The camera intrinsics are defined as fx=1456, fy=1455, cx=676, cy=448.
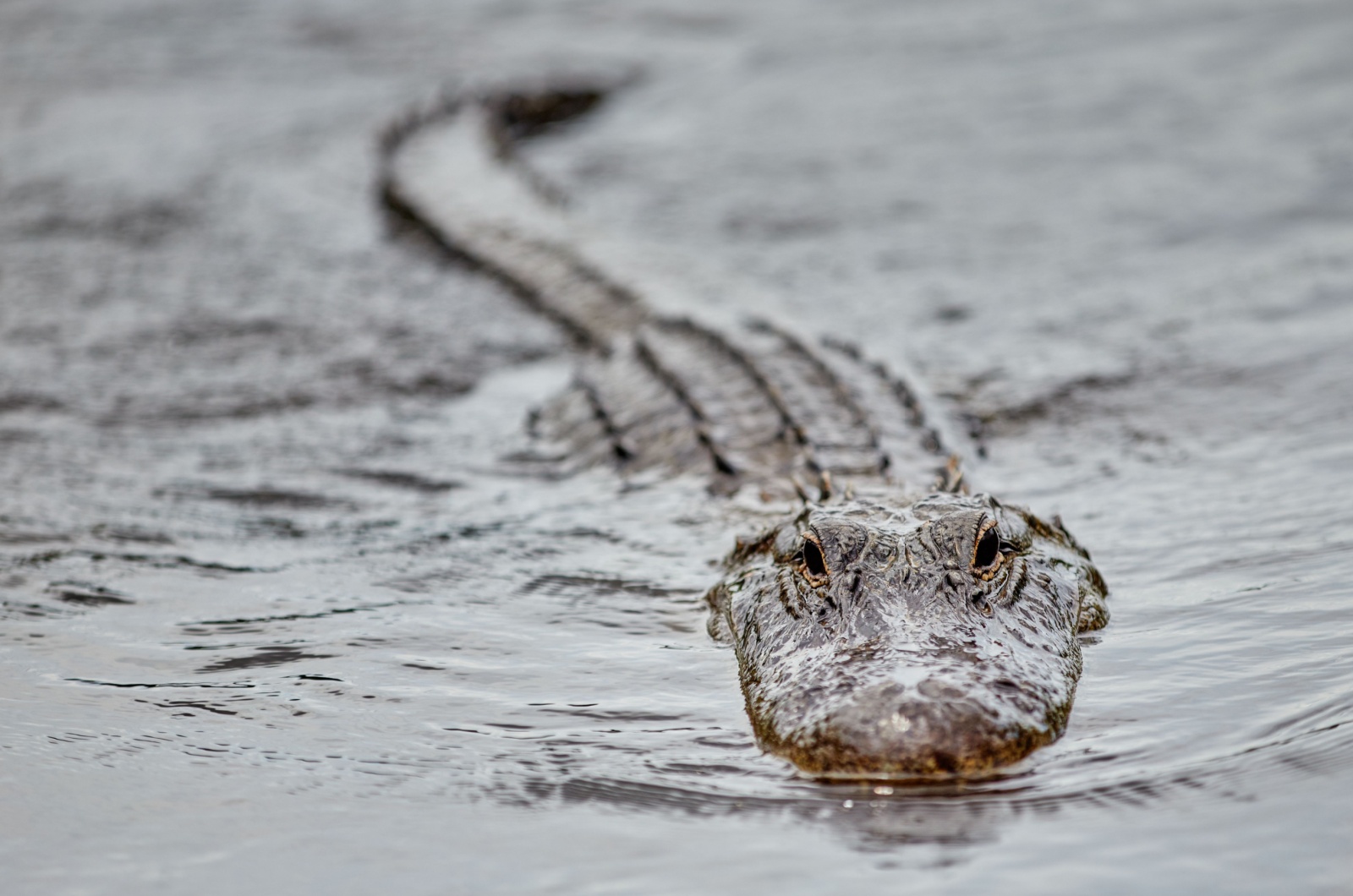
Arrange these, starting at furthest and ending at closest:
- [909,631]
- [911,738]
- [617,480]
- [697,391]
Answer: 1. [697,391]
2. [617,480]
3. [909,631]
4. [911,738]

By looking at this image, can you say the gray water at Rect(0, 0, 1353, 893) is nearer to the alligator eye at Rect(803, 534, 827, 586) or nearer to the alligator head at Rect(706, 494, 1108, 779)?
the alligator head at Rect(706, 494, 1108, 779)

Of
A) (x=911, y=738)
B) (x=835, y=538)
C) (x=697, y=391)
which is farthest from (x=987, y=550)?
(x=697, y=391)

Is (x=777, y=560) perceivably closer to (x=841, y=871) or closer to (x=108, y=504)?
(x=841, y=871)

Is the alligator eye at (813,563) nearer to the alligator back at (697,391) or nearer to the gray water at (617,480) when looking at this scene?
the gray water at (617,480)

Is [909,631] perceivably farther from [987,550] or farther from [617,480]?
[617,480]

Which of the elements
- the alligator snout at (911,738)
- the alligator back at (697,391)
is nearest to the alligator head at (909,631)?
the alligator snout at (911,738)

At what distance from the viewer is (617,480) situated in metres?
5.86

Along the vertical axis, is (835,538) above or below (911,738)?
above

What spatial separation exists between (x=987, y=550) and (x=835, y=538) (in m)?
0.41

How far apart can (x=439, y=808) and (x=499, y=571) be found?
1.70m

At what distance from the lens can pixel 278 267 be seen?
9.03 metres

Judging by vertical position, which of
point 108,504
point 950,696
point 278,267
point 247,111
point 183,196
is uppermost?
point 247,111

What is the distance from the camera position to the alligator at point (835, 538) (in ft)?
10.7

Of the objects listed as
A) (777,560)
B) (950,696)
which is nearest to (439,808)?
(950,696)
